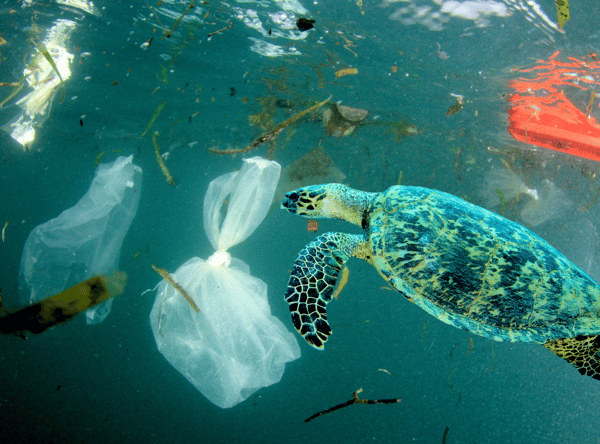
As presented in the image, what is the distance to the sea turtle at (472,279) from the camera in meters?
1.72

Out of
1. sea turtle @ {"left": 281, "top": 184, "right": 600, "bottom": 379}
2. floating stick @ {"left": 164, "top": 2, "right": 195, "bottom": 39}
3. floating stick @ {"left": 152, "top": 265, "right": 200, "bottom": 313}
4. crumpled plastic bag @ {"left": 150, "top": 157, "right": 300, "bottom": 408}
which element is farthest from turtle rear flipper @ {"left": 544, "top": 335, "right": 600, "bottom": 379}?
floating stick @ {"left": 164, "top": 2, "right": 195, "bottom": 39}

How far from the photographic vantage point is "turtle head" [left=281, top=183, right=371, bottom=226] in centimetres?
239

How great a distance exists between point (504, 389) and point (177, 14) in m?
7.83

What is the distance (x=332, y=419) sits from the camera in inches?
123

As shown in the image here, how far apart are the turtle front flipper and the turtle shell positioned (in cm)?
36

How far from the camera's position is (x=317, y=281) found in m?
1.94

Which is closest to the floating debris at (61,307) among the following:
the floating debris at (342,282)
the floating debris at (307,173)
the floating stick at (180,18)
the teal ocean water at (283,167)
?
the teal ocean water at (283,167)

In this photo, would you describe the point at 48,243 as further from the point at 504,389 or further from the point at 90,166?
the point at 504,389

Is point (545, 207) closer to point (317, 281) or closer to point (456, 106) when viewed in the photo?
point (456, 106)

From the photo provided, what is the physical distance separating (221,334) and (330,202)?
1.78 metres

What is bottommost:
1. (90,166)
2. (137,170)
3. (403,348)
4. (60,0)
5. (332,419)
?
(332,419)

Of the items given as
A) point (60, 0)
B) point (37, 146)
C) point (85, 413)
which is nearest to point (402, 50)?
point (60, 0)

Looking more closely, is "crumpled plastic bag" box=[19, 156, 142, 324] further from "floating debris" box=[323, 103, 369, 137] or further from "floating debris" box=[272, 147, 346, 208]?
"floating debris" box=[323, 103, 369, 137]

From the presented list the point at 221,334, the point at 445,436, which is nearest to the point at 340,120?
the point at 221,334
